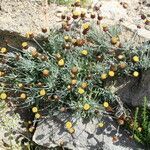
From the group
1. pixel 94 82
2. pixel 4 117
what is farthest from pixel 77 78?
pixel 4 117

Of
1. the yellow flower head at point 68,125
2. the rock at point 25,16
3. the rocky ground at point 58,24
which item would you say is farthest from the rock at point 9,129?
the rock at point 25,16

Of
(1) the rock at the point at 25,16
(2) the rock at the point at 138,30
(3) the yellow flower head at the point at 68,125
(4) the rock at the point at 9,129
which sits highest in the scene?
(2) the rock at the point at 138,30

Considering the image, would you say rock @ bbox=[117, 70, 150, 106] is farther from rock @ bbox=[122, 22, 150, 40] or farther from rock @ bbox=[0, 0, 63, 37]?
rock @ bbox=[0, 0, 63, 37]

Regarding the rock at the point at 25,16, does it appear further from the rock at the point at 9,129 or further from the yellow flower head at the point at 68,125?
the yellow flower head at the point at 68,125

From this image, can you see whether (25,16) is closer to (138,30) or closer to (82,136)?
(138,30)

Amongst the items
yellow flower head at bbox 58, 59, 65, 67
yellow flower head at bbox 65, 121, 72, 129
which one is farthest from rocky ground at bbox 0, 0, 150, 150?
yellow flower head at bbox 58, 59, 65, 67

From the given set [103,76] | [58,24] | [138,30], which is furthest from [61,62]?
[138,30]

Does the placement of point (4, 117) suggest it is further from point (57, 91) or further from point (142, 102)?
point (142, 102)
